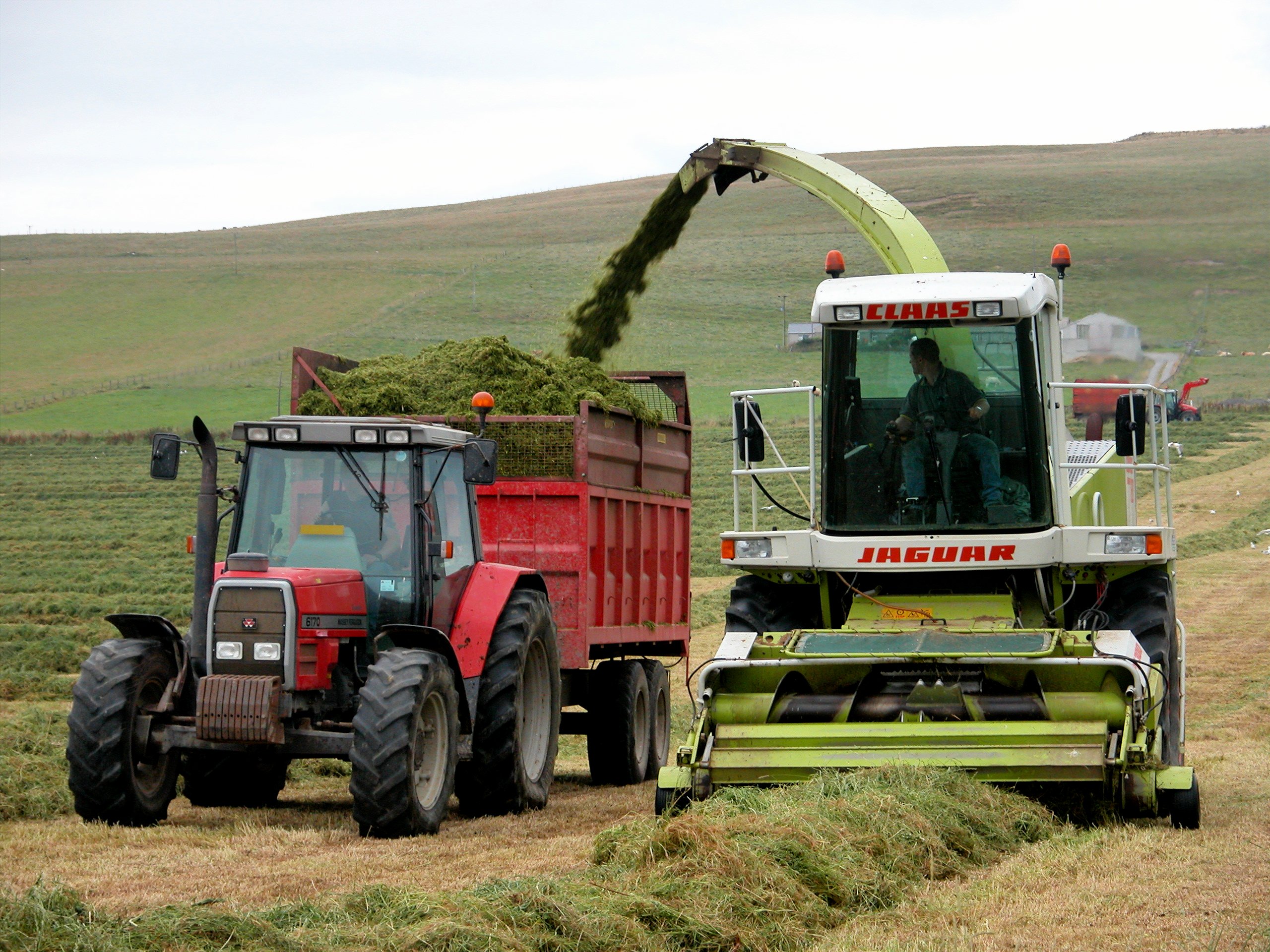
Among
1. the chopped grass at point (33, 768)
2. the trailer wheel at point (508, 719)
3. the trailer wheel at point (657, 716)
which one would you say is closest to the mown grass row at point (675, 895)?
the trailer wheel at point (508, 719)

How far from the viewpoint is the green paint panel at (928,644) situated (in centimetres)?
799

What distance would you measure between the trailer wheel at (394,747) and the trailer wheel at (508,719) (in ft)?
2.68

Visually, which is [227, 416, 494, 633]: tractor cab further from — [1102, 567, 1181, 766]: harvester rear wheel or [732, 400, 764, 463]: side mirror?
[1102, 567, 1181, 766]: harvester rear wheel

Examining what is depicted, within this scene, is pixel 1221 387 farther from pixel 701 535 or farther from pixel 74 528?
pixel 74 528

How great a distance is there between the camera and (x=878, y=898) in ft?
19.8

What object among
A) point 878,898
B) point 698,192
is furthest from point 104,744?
point 698,192

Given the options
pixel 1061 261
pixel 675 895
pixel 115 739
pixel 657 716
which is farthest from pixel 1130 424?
pixel 115 739

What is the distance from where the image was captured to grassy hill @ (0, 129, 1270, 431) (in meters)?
43.6

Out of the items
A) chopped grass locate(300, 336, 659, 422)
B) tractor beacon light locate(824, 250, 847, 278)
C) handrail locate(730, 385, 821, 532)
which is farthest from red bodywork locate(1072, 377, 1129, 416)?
chopped grass locate(300, 336, 659, 422)

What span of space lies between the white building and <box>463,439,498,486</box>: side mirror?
3.99m

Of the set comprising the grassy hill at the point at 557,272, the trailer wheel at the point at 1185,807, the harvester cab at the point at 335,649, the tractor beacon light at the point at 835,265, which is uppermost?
the grassy hill at the point at 557,272

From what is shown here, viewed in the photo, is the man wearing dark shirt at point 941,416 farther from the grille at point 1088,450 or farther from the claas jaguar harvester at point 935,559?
the grille at point 1088,450

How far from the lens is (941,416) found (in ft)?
29.3

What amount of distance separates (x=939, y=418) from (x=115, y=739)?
4805mm
